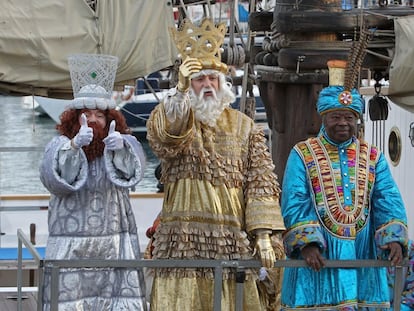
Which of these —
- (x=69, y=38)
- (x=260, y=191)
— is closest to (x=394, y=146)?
(x=69, y=38)

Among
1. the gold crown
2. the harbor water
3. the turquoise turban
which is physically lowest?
the harbor water

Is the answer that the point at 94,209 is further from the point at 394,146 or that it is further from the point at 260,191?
the point at 394,146

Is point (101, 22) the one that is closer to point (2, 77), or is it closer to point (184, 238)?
point (2, 77)

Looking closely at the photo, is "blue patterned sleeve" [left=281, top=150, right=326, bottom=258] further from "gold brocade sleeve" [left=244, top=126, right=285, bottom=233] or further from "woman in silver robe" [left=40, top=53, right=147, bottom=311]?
"woman in silver robe" [left=40, top=53, right=147, bottom=311]

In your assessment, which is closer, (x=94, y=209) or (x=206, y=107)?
(x=206, y=107)

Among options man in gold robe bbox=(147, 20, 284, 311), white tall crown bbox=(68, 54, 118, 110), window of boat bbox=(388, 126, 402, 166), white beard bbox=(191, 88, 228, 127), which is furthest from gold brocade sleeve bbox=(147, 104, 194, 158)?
window of boat bbox=(388, 126, 402, 166)

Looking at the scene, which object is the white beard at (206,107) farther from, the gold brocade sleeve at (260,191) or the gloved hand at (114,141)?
the gloved hand at (114,141)

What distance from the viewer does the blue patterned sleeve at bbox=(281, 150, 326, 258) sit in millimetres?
5496

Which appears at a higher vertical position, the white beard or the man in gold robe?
the white beard

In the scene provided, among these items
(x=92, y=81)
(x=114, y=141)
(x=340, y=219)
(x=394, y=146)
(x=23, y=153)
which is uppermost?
(x=92, y=81)

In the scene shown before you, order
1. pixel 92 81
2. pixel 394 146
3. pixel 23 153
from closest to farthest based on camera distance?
pixel 92 81 < pixel 394 146 < pixel 23 153

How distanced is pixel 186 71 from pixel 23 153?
24776 millimetres

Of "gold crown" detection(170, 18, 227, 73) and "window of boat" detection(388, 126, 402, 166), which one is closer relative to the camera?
"gold crown" detection(170, 18, 227, 73)

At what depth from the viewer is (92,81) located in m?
5.88
